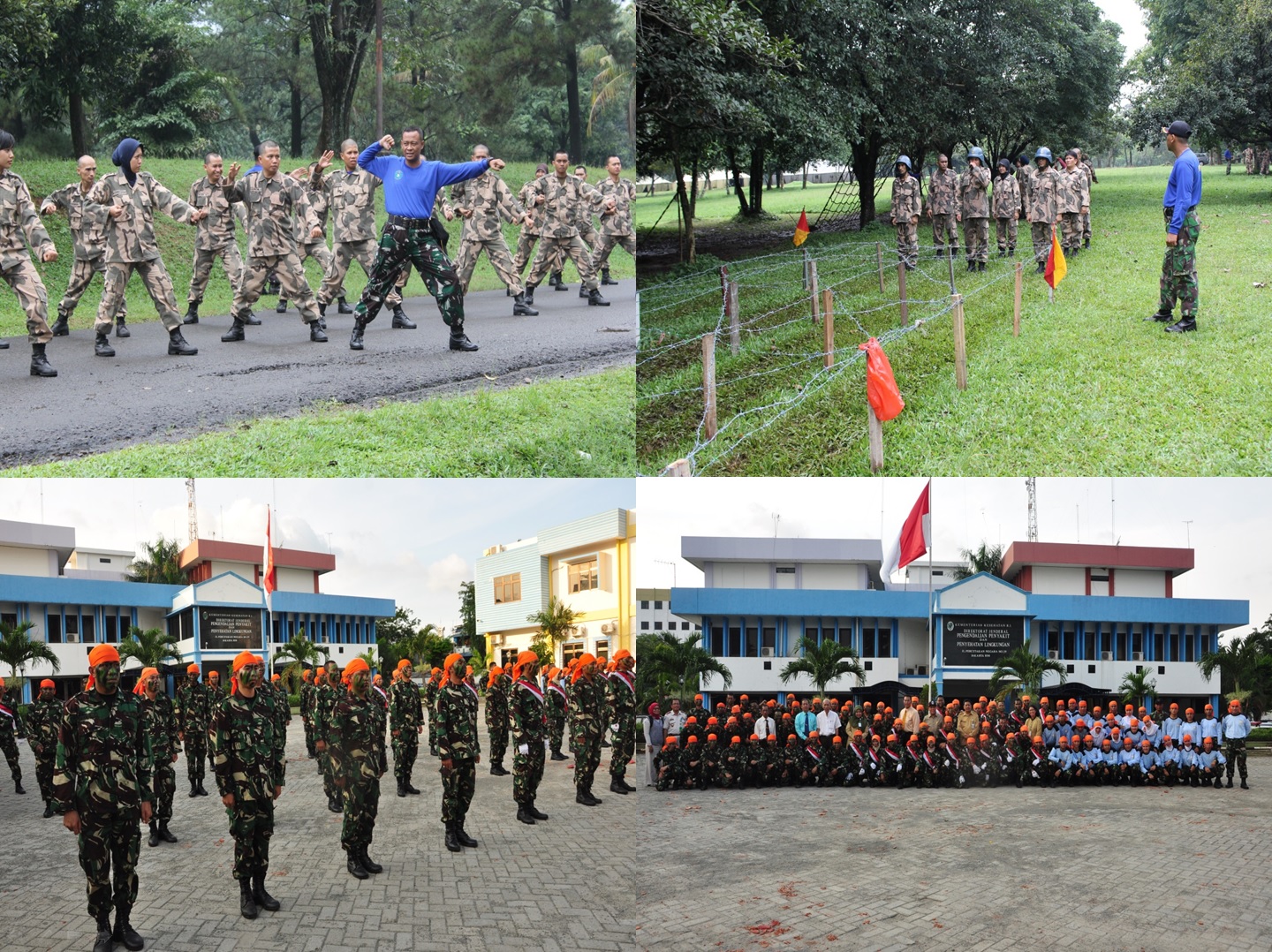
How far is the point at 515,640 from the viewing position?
9.27 meters

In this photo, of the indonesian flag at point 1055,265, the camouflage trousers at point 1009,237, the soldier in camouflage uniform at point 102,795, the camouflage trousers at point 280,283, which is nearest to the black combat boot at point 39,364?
the camouflage trousers at point 280,283

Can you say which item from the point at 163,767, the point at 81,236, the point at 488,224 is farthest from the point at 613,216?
the point at 163,767

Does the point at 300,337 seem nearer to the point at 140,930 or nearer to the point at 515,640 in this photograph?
the point at 515,640

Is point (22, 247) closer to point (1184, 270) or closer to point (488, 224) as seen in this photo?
point (488, 224)

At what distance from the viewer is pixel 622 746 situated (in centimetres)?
840

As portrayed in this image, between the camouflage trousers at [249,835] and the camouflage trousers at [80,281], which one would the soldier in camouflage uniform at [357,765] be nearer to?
the camouflage trousers at [249,835]

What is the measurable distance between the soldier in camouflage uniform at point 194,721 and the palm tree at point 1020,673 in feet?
39.8

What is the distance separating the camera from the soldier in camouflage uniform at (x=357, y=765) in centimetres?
570

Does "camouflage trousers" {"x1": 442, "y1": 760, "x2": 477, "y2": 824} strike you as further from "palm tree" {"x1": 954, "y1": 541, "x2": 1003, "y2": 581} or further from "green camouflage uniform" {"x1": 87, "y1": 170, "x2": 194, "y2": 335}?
"palm tree" {"x1": 954, "y1": 541, "x2": 1003, "y2": 581}

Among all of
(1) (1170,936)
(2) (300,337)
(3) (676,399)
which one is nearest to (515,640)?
(3) (676,399)

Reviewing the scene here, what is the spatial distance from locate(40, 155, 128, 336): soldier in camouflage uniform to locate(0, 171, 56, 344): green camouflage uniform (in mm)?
140

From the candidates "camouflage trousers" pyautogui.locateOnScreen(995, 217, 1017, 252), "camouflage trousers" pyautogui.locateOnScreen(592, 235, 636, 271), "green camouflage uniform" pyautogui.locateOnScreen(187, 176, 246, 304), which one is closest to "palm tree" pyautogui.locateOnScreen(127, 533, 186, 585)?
"green camouflage uniform" pyautogui.locateOnScreen(187, 176, 246, 304)

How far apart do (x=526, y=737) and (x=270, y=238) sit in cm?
466

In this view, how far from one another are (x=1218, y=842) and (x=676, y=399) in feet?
17.9
